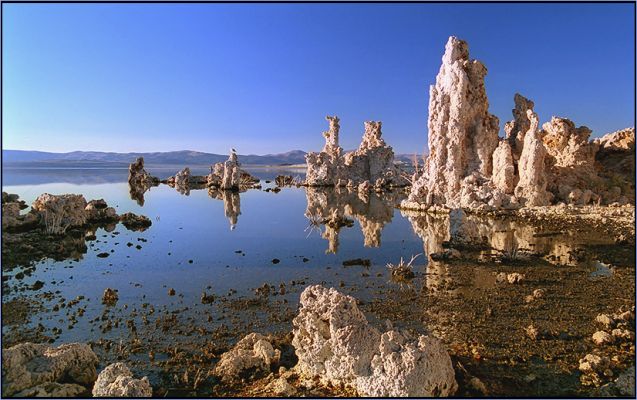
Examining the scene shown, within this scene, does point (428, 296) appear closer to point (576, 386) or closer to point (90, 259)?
point (576, 386)

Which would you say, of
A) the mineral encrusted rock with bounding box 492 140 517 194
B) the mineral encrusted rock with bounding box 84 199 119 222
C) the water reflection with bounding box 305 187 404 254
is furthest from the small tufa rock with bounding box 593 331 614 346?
the mineral encrusted rock with bounding box 84 199 119 222

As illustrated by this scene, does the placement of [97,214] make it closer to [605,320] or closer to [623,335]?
[605,320]

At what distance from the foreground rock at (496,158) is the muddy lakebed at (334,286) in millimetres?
6418

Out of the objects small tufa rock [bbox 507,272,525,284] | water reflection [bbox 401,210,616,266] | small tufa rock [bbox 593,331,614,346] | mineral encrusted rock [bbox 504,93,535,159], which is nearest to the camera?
small tufa rock [bbox 593,331,614,346]

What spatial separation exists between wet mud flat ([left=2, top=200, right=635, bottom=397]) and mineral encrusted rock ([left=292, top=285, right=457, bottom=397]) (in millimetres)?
382

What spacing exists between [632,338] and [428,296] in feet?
17.8

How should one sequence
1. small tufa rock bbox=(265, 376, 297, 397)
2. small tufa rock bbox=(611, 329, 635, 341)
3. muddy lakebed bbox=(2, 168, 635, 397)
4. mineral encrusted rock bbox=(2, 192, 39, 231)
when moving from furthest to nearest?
mineral encrusted rock bbox=(2, 192, 39, 231), small tufa rock bbox=(611, 329, 635, 341), muddy lakebed bbox=(2, 168, 635, 397), small tufa rock bbox=(265, 376, 297, 397)

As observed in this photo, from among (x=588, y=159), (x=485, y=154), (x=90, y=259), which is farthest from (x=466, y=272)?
(x=588, y=159)

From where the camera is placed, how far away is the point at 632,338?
1041cm

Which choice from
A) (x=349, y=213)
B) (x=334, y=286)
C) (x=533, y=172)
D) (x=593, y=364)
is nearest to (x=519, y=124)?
(x=533, y=172)

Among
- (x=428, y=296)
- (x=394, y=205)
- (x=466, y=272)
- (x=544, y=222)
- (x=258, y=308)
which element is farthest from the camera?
(x=394, y=205)

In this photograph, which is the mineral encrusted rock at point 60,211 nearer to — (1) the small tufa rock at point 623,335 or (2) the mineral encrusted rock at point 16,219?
(2) the mineral encrusted rock at point 16,219

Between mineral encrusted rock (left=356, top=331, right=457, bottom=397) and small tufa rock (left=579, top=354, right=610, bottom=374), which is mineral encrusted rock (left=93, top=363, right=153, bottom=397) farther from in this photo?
small tufa rock (left=579, top=354, right=610, bottom=374)

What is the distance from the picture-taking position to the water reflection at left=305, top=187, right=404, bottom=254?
2602 cm
